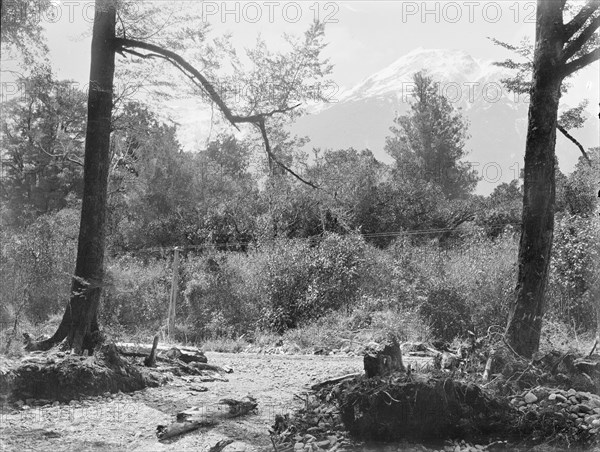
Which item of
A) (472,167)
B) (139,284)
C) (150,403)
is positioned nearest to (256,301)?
(139,284)

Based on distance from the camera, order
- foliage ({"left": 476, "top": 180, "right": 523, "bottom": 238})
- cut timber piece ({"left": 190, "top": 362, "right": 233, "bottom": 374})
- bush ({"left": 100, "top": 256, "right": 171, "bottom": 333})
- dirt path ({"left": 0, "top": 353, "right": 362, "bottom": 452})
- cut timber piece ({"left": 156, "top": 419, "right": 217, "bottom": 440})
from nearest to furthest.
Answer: dirt path ({"left": 0, "top": 353, "right": 362, "bottom": 452}), cut timber piece ({"left": 156, "top": 419, "right": 217, "bottom": 440}), cut timber piece ({"left": 190, "top": 362, "right": 233, "bottom": 374}), bush ({"left": 100, "top": 256, "right": 171, "bottom": 333}), foliage ({"left": 476, "top": 180, "right": 523, "bottom": 238})

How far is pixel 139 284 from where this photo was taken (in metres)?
15.5

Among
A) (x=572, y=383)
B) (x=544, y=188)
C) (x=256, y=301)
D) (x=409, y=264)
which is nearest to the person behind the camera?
(x=572, y=383)

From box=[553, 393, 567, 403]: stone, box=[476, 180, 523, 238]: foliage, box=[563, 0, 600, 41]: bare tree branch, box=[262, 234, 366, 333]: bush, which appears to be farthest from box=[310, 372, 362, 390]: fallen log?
box=[476, 180, 523, 238]: foliage

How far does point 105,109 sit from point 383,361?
5.09 metres

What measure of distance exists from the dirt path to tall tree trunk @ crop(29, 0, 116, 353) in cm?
146

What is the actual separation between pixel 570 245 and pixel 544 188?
5.84 meters

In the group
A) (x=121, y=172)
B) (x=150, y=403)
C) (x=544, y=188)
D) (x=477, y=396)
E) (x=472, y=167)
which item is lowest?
(x=150, y=403)

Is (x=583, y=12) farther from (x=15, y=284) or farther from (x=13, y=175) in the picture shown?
(x=13, y=175)

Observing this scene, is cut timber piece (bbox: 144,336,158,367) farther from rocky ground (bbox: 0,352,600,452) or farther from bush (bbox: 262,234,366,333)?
bush (bbox: 262,234,366,333)

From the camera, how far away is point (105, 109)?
8000 millimetres

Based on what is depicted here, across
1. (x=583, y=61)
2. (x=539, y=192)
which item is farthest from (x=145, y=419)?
(x=583, y=61)

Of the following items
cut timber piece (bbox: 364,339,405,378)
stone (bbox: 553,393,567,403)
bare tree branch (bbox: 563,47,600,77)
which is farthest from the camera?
bare tree branch (bbox: 563,47,600,77)

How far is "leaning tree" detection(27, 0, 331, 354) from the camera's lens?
298 inches
